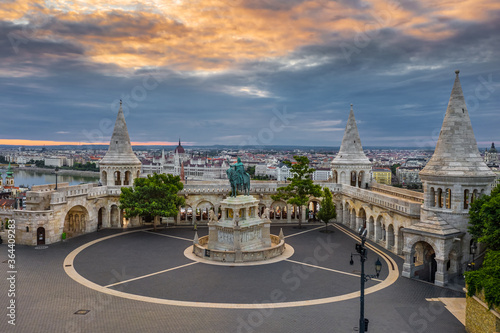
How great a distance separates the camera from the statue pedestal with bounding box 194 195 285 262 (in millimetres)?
24844

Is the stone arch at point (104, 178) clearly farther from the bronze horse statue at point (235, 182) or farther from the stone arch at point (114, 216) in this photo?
the bronze horse statue at point (235, 182)

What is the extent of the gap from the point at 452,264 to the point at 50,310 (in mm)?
22147

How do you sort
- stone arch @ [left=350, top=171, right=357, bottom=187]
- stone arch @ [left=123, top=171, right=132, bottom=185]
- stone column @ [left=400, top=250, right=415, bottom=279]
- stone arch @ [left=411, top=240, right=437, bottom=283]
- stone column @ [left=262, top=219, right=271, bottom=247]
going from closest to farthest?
stone column @ [left=400, top=250, right=415, bottom=279], stone arch @ [left=411, top=240, right=437, bottom=283], stone column @ [left=262, top=219, right=271, bottom=247], stone arch @ [left=123, top=171, right=132, bottom=185], stone arch @ [left=350, top=171, right=357, bottom=187]

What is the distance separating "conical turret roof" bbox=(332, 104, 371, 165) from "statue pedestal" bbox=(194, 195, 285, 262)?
16433mm

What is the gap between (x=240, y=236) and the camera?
85.9ft

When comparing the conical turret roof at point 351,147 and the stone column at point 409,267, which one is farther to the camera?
the conical turret roof at point 351,147

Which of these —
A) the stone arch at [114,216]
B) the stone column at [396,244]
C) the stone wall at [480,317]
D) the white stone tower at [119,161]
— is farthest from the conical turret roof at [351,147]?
the stone wall at [480,317]

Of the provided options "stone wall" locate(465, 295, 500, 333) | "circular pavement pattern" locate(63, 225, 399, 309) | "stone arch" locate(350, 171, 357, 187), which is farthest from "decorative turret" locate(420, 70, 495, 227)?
"stone arch" locate(350, 171, 357, 187)

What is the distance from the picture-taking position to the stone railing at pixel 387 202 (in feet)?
82.7

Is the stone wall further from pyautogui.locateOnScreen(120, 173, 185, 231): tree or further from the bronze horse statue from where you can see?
pyautogui.locateOnScreen(120, 173, 185, 231): tree

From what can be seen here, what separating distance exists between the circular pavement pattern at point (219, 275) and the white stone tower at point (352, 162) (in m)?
12.2

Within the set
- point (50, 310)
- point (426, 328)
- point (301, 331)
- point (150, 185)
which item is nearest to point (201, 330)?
point (301, 331)

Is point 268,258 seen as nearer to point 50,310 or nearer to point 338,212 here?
point 50,310

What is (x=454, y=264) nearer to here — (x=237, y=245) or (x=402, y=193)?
(x=402, y=193)
